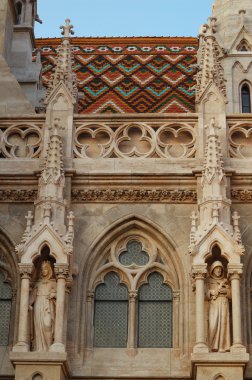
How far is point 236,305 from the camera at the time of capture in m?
15.7

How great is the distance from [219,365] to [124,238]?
8.36 ft

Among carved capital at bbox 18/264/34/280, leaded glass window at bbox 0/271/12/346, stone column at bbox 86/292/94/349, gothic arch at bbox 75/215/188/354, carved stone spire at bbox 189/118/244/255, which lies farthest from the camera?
gothic arch at bbox 75/215/188/354

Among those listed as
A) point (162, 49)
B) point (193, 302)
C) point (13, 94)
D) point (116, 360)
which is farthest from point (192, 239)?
point (162, 49)

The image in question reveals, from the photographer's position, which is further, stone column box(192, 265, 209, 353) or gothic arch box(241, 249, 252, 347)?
gothic arch box(241, 249, 252, 347)

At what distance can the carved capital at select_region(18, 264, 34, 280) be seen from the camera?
1602cm

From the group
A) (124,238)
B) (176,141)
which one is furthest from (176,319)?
(176,141)

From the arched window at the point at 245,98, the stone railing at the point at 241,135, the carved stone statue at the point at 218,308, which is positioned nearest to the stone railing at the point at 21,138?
the stone railing at the point at 241,135

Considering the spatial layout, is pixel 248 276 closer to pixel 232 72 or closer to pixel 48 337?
pixel 48 337

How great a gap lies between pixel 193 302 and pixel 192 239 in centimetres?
83

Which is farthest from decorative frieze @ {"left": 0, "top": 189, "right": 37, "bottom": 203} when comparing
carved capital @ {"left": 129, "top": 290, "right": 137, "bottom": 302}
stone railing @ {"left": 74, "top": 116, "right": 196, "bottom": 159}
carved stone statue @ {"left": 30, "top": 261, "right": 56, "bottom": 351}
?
A: carved capital @ {"left": 129, "top": 290, "right": 137, "bottom": 302}

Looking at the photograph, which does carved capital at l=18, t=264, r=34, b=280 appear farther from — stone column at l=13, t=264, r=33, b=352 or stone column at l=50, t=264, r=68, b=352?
stone column at l=50, t=264, r=68, b=352

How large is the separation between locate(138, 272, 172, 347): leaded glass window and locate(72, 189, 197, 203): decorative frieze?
3.46ft

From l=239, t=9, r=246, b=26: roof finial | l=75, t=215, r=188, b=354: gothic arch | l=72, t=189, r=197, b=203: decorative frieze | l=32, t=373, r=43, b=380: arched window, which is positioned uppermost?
l=239, t=9, r=246, b=26: roof finial

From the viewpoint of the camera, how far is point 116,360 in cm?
1608
